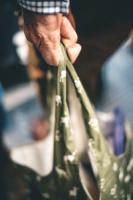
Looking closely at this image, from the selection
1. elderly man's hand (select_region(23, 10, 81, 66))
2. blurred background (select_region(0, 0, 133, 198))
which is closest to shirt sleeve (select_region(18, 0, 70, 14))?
elderly man's hand (select_region(23, 10, 81, 66))

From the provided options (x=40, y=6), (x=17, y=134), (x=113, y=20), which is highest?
(x=40, y=6)

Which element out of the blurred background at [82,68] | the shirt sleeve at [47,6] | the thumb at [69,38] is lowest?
the blurred background at [82,68]

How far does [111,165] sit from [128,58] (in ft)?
5.08

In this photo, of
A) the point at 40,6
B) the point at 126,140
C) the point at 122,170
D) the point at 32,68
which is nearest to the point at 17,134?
the point at 32,68

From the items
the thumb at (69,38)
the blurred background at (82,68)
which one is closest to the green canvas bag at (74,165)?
the thumb at (69,38)

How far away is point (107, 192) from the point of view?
1201 mm

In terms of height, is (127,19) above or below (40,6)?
below

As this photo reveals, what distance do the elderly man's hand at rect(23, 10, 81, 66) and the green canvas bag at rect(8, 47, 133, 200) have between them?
1.0 inches

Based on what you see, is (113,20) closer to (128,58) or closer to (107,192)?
(107,192)

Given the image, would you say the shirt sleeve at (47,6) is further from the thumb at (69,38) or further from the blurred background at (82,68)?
the blurred background at (82,68)

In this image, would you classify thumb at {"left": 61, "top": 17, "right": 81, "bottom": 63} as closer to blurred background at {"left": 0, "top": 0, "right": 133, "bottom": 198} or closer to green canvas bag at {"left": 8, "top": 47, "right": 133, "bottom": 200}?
green canvas bag at {"left": 8, "top": 47, "right": 133, "bottom": 200}

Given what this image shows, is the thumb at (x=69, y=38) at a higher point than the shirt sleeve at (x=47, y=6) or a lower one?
lower

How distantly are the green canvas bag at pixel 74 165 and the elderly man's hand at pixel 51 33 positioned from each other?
0.08ft

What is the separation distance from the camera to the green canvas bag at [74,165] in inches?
42.7
